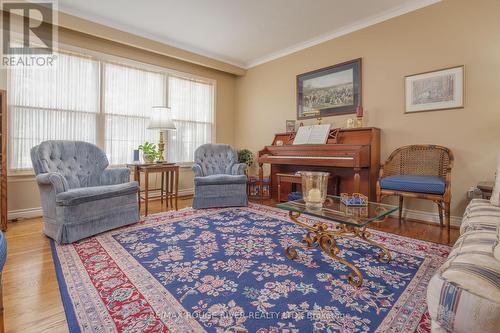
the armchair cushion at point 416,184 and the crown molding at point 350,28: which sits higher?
the crown molding at point 350,28

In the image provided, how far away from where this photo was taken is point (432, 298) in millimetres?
893

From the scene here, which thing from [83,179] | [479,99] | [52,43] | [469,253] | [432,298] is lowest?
[432,298]

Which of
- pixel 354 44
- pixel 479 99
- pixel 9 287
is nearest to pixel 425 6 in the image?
pixel 354 44

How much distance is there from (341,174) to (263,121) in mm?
2031

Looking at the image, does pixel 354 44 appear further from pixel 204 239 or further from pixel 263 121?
pixel 204 239

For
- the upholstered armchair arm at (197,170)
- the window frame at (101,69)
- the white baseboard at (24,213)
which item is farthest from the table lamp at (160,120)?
the white baseboard at (24,213)

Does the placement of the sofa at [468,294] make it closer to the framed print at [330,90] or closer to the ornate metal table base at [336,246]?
the ornate metal table base at [336,246]

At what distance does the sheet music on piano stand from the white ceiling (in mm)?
1488

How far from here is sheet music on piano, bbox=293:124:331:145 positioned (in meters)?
3.77

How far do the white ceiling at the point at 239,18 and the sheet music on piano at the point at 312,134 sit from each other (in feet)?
4.88

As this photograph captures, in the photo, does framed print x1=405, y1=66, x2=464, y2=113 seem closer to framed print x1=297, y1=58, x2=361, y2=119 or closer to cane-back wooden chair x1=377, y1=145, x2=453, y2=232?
cane-back wooden chair x1=377, y1=145, x2=453, y2=232

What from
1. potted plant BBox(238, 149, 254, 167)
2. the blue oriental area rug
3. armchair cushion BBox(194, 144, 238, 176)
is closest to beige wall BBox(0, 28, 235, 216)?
potted plant BBox(238, 149, 254, 167)

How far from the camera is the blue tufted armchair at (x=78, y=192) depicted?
229 cm

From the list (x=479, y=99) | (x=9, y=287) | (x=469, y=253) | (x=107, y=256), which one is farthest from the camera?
(x=479, y=99)
